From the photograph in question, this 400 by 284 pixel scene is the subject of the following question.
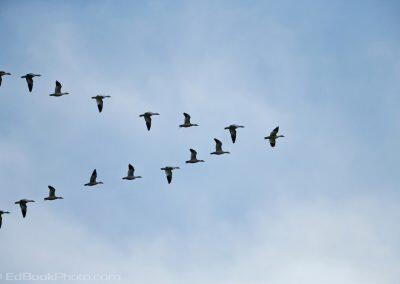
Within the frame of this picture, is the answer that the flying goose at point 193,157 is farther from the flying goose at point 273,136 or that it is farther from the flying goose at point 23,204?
the flying goose at point 23,204

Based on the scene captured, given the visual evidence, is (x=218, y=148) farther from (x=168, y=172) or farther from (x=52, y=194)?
(x=52, y=194)

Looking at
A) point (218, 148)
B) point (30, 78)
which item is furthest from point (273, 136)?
point (30, 78)

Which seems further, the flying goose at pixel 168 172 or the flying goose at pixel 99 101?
the flying goose at pixel 168 172

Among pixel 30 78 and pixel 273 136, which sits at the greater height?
pixel 30 78

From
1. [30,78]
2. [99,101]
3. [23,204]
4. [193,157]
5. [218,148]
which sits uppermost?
[30,78]

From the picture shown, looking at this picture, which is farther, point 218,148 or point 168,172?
point 218,148

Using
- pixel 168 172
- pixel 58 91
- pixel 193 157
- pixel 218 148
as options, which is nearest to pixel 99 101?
pixel 58 91

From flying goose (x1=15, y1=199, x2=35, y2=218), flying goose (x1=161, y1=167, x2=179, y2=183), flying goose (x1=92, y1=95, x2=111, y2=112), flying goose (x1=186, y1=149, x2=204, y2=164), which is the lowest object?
flying goose (x1=15, y1=199, x2=35, y2=218)

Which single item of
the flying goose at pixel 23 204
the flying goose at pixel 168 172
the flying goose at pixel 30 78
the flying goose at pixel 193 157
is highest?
the flying goose at pixel 30 78

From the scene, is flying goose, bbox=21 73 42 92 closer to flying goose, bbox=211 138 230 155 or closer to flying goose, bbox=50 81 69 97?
flying goose, bbox=50 81 69 97

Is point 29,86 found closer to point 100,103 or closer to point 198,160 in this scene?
point 100,103

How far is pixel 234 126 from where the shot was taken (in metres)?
82.3

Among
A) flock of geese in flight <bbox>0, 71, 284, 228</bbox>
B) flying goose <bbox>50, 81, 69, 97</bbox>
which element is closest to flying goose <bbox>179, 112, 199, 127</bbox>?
flock of geese in flight <bbox>0, 71, 284, 228</bbox>

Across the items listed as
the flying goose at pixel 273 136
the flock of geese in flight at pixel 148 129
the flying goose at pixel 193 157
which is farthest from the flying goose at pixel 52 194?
the flying goose at pixel 273 136
